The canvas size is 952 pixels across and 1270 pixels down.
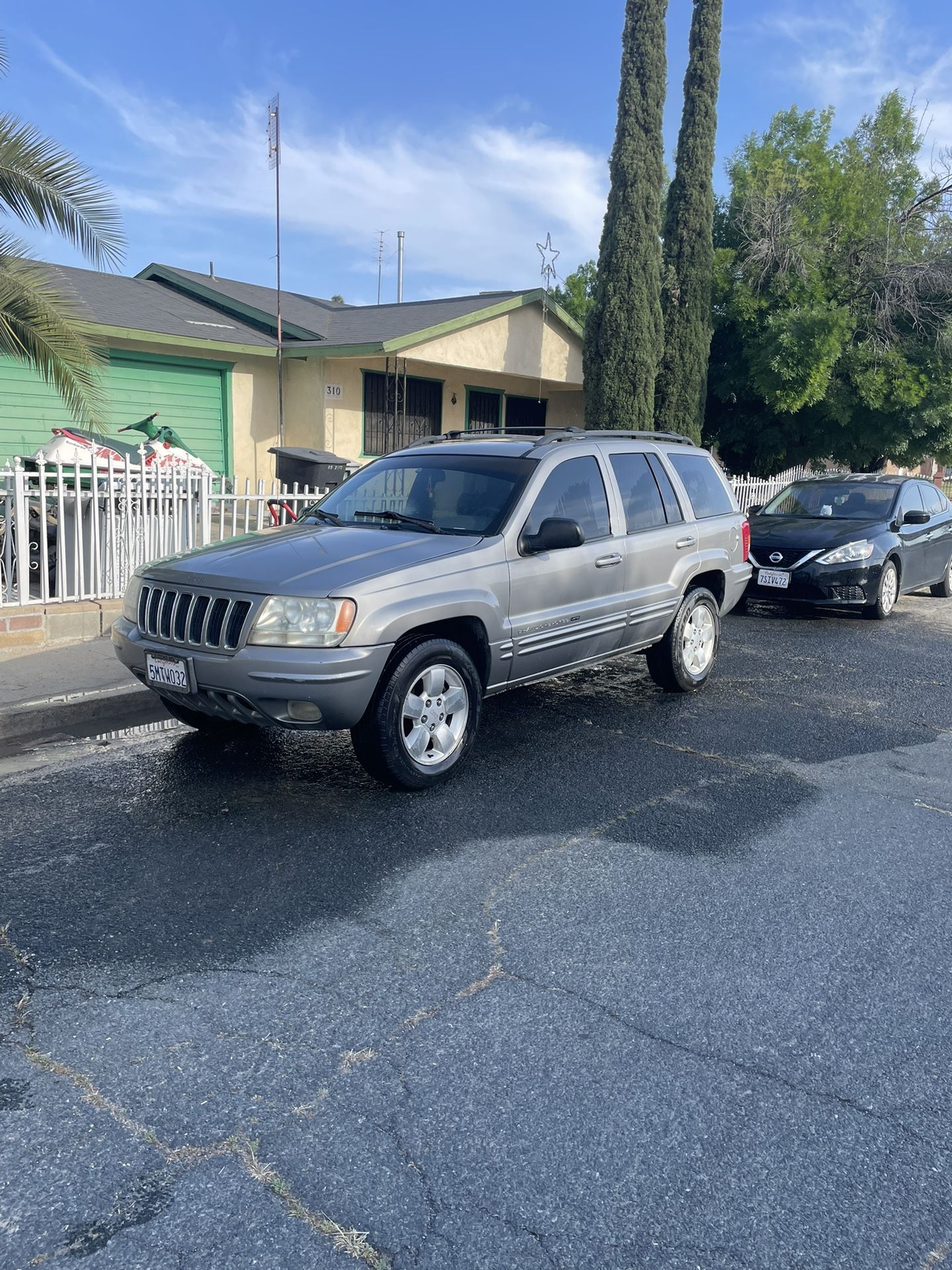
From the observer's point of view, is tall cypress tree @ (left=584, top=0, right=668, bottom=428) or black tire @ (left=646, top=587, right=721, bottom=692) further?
tall cypress tree @ (left=584, top=0, right=668, bottom=428)

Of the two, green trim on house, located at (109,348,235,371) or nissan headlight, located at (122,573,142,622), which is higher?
green trim on house, located at (109,348,235,371)

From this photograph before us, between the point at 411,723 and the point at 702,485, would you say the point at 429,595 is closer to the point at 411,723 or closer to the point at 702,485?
the point at 411,723

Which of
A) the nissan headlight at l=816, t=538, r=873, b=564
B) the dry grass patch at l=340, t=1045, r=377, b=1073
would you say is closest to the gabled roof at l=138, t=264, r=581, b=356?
the nissan headlight at l=816, t=538, r=873, b=564

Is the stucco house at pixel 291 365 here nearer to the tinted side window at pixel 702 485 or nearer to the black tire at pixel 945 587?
the black tire at pixel 945 587

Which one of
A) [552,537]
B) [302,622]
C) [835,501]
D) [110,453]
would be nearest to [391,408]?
[110,453]

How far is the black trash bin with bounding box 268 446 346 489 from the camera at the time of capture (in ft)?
38.5

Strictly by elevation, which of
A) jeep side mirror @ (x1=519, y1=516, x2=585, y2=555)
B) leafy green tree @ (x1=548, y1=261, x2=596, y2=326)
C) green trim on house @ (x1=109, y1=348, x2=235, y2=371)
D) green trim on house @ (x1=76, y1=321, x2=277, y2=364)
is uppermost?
leafy green tree @ (x1=548, y1=261, x2=596, y2=326)

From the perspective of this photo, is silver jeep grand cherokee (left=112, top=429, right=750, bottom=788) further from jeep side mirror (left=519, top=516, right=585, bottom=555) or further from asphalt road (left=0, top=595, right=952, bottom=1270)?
asphalt road (left=0, top=595, right=952, bottom=1270)

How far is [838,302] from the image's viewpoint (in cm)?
1939

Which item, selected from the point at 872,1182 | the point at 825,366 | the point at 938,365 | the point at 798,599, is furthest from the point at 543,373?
the point at 872,1182

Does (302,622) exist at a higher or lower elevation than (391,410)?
lower

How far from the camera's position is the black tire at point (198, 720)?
5.59 m

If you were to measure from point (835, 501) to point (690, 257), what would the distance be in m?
9.37

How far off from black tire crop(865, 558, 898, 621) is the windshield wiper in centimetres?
696
